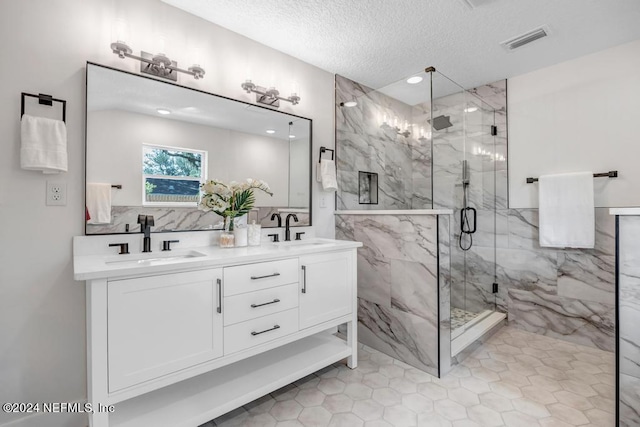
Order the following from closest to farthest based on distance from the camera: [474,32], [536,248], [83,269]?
[83,269] < [474,32] < [536,248]

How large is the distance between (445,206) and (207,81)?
2.08 meters

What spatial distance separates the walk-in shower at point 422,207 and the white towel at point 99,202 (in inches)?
71.1

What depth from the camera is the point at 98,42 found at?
1747 mm

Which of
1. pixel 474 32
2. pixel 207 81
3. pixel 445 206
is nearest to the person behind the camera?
pixel 207 81

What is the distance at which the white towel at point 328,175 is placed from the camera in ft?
9.07

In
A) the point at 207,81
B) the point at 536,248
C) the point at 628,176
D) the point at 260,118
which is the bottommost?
the point at 536,248

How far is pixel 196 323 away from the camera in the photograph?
5.05ft

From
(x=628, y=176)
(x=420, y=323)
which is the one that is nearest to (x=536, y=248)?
(x=628, y=176)

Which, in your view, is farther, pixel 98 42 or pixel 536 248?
pixel 536 248

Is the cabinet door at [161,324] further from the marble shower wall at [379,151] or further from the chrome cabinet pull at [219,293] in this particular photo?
the marble shower wall at [379,151]

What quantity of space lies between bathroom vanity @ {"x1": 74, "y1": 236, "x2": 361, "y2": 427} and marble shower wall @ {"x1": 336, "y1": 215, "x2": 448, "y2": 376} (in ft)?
1.40

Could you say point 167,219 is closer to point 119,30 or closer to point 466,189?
point 119,30

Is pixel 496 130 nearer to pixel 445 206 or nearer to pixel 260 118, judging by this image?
pixel 445 206

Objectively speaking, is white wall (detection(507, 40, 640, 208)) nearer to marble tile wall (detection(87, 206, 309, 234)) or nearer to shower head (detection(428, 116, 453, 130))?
shower head (detection(428, 116, 453, 130))
